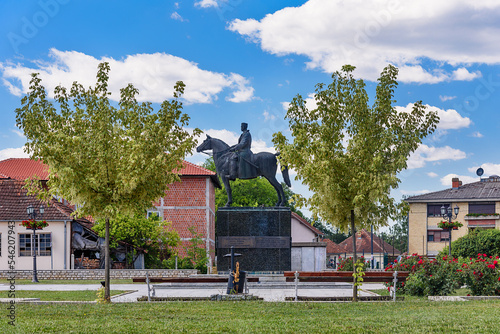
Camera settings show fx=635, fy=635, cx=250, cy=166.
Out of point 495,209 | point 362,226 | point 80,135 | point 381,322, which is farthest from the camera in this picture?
point 495,209

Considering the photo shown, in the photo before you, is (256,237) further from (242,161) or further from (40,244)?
(40,244)

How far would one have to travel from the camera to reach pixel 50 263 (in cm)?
3978

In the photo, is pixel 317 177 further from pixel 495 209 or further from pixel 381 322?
pixel 495 209

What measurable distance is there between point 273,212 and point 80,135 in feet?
32.4

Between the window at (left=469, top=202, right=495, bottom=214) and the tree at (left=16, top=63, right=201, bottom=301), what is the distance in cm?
6181

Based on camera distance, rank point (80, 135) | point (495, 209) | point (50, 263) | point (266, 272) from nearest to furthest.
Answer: point (80, 135) → point (266, 272) → point (50, 263) → point (495, 209)

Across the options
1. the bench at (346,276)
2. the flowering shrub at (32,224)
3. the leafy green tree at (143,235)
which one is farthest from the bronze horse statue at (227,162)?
the leafy green tree at (143,235)

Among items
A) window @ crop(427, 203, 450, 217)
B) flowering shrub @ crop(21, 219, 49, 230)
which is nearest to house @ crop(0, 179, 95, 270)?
flowering shrub @ crop(21, 219, 49, 230)

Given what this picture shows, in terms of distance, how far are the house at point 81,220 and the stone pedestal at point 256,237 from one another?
51.8 feet

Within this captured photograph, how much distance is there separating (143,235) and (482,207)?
46797mm

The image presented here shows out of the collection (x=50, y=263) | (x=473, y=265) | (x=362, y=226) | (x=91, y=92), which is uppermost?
(x=91, y=92)

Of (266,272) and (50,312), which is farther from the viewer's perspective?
(266,272)

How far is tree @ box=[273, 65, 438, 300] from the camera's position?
1596 centimetres

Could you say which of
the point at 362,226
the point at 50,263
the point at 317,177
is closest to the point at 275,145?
the point at 317,177
